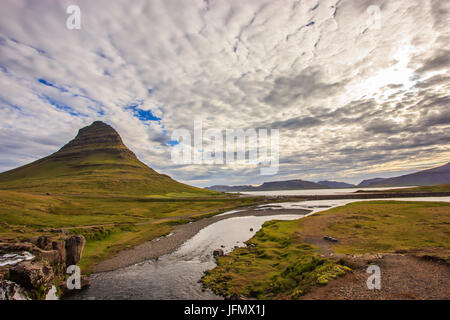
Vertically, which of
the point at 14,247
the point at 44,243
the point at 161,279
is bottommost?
the point at 161,279

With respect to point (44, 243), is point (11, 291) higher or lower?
lower

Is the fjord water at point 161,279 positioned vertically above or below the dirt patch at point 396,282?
below

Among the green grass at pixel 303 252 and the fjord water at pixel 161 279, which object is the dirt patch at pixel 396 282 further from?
the fjord water at pixel 161 279

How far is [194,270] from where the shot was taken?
98.9 ft

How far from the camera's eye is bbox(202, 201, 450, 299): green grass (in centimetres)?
2225

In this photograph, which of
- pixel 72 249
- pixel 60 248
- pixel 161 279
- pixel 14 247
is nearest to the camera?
pixel 14 247

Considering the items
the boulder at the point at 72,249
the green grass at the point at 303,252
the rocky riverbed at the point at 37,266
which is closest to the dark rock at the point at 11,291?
the rocky riverbed at the point at 37,266

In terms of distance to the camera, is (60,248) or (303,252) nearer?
(60,248)

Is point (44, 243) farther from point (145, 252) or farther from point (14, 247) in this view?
point (145, 252)

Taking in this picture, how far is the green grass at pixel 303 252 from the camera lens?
22250 millimetres

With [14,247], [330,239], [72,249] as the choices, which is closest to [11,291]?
[14,247]

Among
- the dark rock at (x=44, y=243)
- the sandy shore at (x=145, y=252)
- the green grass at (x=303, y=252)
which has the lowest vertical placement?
the sandy shore at (x=145, y=252)

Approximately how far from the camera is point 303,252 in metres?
32.9

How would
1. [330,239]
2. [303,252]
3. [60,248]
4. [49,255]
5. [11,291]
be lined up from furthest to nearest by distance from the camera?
[330,239], [303,252], [60,248], [49,255], [11,291]
